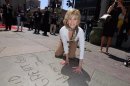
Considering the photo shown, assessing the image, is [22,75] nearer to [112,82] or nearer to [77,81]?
[77,81]

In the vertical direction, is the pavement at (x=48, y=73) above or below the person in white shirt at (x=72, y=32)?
below

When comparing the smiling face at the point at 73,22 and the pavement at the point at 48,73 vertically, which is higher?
the smiling face at the point at 73,22

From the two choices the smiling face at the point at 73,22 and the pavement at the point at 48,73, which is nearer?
the pavement at the point at 48,73

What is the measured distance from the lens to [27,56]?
441 centimetres

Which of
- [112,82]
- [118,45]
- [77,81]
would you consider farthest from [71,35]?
[118,45]

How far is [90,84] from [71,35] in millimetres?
1076

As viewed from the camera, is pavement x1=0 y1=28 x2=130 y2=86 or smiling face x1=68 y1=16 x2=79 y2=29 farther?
smiling face x1=68 y1=16 x2=79 y2=29

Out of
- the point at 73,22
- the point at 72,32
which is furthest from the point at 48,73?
the point at 73,22

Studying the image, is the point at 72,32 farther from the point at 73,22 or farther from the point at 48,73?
the point at 48,73

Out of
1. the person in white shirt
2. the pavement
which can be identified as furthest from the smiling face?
the pavement

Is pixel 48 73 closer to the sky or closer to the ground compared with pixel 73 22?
closer to the ground

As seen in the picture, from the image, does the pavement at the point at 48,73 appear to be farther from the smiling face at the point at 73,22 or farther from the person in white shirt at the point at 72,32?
the smiling face at the point at 73,22

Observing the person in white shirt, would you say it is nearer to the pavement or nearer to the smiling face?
the smiling face

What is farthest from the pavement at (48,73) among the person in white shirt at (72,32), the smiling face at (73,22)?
the smiling face at (73,22)
